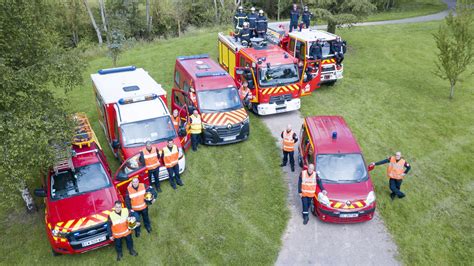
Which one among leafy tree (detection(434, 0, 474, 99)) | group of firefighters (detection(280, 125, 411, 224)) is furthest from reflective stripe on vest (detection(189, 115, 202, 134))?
leafy tree (detection(434, 0, 474, 99))

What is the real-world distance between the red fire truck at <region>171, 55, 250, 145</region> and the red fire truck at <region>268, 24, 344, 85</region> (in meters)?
4.64

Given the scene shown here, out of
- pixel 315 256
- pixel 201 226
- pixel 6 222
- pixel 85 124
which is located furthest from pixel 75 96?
pixel 315 256

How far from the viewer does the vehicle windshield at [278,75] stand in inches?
632

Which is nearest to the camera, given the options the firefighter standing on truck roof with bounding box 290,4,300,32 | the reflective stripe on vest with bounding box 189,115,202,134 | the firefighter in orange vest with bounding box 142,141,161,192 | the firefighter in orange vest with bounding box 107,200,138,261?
the firefighter in orange vest with bounding box 107,200,138,261

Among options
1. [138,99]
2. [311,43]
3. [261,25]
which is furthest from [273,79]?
[138,99]

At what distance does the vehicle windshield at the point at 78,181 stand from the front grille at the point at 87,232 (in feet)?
4.02

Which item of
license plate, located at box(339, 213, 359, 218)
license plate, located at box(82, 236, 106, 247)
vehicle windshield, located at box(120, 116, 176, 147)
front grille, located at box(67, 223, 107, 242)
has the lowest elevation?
license plate, located at box(82, 236, 106, 247)

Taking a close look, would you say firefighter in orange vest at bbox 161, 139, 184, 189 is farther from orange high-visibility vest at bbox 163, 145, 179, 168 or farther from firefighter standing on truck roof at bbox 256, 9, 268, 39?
firefighter standing on truck roof at bbox 256, 9, 268, 39

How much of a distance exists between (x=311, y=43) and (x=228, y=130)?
6594 millimetres

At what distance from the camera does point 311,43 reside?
17891 millimetres

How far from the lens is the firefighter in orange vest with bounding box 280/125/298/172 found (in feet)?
41.0

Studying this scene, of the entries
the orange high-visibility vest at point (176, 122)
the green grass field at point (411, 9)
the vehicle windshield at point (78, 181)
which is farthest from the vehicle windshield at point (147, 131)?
the green grass field at point (411, 9)

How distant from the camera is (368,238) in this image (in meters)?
10.2

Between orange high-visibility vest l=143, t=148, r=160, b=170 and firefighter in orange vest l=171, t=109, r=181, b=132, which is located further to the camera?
firefighter in orange vest l=171, t=109, r=181, b=132
